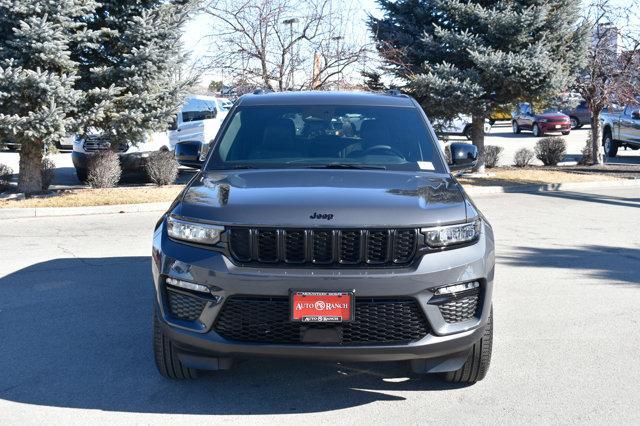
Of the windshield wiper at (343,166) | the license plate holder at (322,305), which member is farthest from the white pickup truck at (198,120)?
the license plate holder at (322,305)

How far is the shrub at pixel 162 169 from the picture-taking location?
52.2ft

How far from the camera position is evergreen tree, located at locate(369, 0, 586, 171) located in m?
17.7

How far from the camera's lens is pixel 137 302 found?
22.4 ft

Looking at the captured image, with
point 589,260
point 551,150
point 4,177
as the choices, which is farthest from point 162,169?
point 551,150

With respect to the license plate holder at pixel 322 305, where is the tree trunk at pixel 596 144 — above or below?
above

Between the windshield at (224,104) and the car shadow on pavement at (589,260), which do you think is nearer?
the car shadow on pavement at (589,260)

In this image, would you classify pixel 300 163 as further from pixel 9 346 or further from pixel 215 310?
pixel 9 346

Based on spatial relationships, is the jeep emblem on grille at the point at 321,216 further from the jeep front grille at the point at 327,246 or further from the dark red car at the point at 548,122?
the dark red car at the point at 548,122

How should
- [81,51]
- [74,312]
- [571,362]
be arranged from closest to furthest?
[571,362] → [74,312] → [81,51]

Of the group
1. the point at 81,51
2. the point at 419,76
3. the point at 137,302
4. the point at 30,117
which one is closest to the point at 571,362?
the point at 137,302

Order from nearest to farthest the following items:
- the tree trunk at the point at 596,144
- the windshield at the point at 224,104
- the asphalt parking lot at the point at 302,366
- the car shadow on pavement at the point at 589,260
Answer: the asphalt parking lot at the point at 302,366 → the car shadow on pavement at the point at 589,260 → the windshield at the point at 224,104 → the tree trunk at the point at 596,144

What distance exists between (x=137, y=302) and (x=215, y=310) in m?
2.83

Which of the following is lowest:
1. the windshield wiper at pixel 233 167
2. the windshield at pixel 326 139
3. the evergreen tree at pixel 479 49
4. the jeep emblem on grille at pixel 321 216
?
the jeep emblem on grille at pixel 321 216

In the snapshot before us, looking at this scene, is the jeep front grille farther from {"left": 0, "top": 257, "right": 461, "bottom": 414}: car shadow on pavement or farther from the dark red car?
the dark red car
